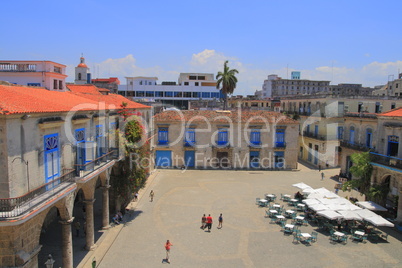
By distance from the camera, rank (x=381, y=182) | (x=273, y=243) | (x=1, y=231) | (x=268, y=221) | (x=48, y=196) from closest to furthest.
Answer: (x=1, y=231), (x=48, y=196), (x=273, y=243), (x=268, y=221), (x=381, y=182)

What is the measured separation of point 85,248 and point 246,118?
26.9 metres

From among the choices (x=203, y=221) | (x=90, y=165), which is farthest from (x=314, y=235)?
(x=90, y=165)

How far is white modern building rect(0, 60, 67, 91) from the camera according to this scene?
23500mm

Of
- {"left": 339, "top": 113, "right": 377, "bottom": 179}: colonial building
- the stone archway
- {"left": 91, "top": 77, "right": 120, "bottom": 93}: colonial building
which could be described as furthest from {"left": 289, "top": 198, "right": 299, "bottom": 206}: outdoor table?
{"left": 91, "top": 77, "right": 120, "bottom": 93}: colonial building

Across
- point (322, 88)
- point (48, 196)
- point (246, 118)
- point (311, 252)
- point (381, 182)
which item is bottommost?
point (311, 252)

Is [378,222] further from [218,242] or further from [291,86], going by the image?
[291,86]

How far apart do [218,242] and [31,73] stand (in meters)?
18.7

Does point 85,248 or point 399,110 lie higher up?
point 399,110

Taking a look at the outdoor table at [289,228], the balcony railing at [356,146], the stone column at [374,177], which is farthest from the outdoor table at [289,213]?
the balcony railing at [356,146]

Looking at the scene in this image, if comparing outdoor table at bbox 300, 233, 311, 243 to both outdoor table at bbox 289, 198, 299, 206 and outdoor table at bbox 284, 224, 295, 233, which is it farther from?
outdoor table at bbox 289, 198, 299, 206

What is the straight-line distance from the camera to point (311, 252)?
1806cm

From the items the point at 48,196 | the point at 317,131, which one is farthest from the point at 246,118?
the point at 48,196

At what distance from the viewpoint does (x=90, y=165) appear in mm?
17016

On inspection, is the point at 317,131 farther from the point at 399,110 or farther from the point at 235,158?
the point at 399,110
